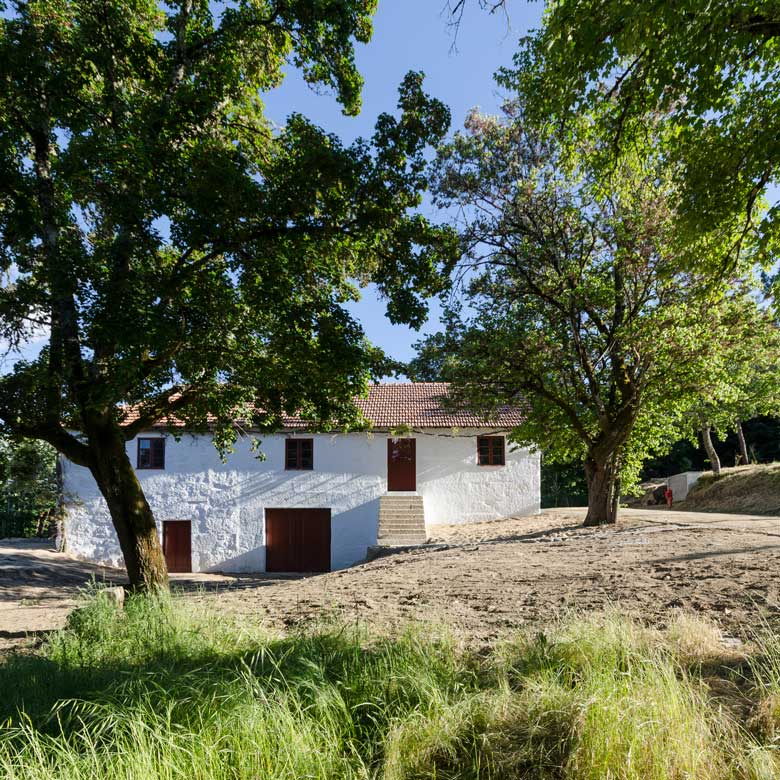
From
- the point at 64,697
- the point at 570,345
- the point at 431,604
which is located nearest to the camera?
the point at 64,697

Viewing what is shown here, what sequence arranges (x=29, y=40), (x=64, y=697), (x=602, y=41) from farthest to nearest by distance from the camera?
(x=29, y=40) < (x=602, y=41) < (x=64, y=697)

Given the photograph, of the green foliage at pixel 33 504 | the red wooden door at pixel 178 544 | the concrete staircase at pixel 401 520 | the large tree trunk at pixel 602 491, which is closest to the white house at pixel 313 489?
the red wooden door at pixel 178 544

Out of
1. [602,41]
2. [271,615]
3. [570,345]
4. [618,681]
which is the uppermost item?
[602,41]

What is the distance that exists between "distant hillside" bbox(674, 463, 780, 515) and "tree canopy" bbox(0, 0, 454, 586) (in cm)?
1732

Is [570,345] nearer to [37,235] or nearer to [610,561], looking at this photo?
[610,561]

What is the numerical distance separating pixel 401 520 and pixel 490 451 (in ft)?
15.0

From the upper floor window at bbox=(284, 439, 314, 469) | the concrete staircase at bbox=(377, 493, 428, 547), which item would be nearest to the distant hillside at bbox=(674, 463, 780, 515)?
the concrete staircase at bbox=(377, 493, 428, 547)

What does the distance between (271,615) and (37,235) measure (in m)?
5.83

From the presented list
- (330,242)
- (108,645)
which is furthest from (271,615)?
(330,242)

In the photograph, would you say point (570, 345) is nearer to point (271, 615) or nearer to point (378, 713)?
point (271, 615)

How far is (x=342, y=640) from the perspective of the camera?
4844 mm

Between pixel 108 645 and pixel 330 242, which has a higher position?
pixel 330 242

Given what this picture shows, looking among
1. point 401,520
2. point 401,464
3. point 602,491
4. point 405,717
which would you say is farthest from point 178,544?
point 405,717

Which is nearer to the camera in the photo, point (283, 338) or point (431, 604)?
point (431, 604)
